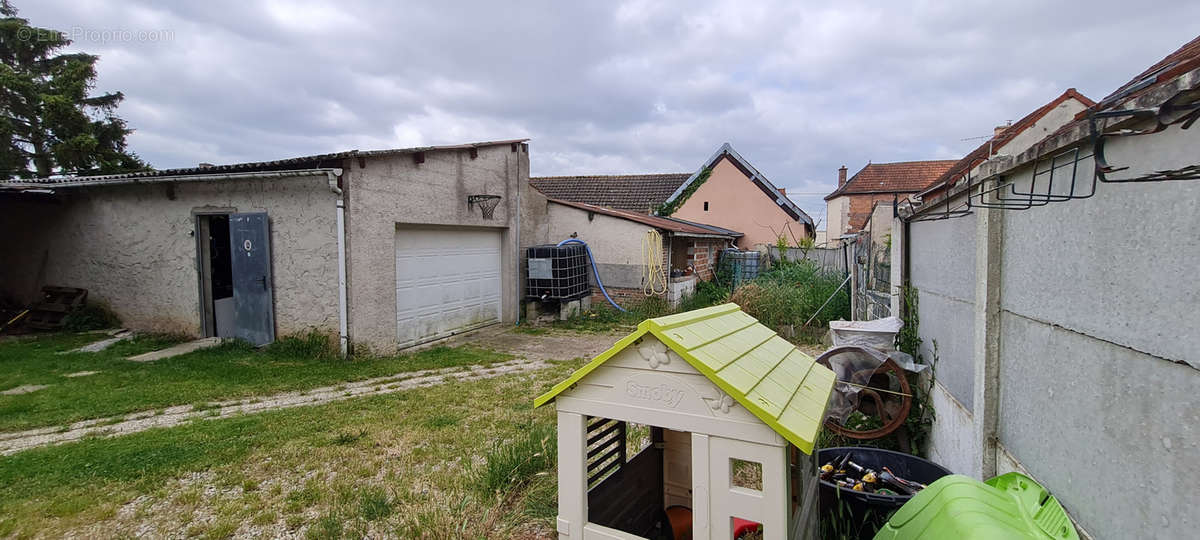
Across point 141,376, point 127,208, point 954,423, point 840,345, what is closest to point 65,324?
point 127,208

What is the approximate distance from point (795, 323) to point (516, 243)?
5.76 m

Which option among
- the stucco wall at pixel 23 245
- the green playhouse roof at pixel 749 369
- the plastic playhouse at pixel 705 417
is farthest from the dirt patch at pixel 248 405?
the stucco wall at pixel 23 245

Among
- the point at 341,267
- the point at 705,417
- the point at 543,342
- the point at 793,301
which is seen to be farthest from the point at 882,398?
the point at 341,267

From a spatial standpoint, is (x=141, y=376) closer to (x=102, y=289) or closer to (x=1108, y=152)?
(x=102, y=289)

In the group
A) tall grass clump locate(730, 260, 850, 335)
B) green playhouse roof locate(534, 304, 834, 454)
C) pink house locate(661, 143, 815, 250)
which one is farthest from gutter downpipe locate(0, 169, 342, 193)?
pink house locate(661, 143, 815, 250)

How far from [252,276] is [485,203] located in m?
4.02

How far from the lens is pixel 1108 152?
1.74 metres

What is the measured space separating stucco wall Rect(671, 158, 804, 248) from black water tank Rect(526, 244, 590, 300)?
7.91 metres

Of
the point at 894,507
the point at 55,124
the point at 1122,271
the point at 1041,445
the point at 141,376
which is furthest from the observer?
the point at 55,124

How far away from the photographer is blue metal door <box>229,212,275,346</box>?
7.82 meters

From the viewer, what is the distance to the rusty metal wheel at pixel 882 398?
4027 millimetres

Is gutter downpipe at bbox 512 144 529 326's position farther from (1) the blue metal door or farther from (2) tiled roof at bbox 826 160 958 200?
(2) tiled roof at bbox 826 160 958 200

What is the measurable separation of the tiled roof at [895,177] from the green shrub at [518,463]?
91.8 feet

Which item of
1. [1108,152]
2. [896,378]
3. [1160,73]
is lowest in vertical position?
[896,378]
